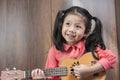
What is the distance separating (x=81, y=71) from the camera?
1.16 m

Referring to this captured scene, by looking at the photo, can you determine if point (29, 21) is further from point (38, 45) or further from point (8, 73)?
point (8, 73)

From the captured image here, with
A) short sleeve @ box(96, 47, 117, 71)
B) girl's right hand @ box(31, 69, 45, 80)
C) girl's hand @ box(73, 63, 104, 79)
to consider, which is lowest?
girl's right hand @ box(31, 69, 45, 80)

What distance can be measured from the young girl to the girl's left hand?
0.20ft

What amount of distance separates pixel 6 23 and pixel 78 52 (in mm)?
620

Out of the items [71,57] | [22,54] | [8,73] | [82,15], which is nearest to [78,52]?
[71,57]

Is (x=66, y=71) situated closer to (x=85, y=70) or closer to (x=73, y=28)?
(x=85, y=70)

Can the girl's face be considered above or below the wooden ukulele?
above

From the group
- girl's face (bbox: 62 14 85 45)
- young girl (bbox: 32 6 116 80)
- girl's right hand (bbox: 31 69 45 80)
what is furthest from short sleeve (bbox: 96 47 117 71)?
girl's right hand (bbox: 31 69 45 80)

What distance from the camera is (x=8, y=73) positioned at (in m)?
1.21

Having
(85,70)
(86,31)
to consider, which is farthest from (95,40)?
(85,70)

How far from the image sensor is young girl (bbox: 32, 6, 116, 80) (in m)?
1.22

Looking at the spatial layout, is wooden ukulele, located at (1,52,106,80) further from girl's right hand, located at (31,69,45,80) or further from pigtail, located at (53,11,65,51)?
pigtail, located at (53,11,65,51)

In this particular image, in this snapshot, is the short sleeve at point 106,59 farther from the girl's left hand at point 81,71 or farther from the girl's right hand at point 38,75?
the girl's right hand at point 38,75

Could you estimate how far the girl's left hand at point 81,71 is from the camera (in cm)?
116
